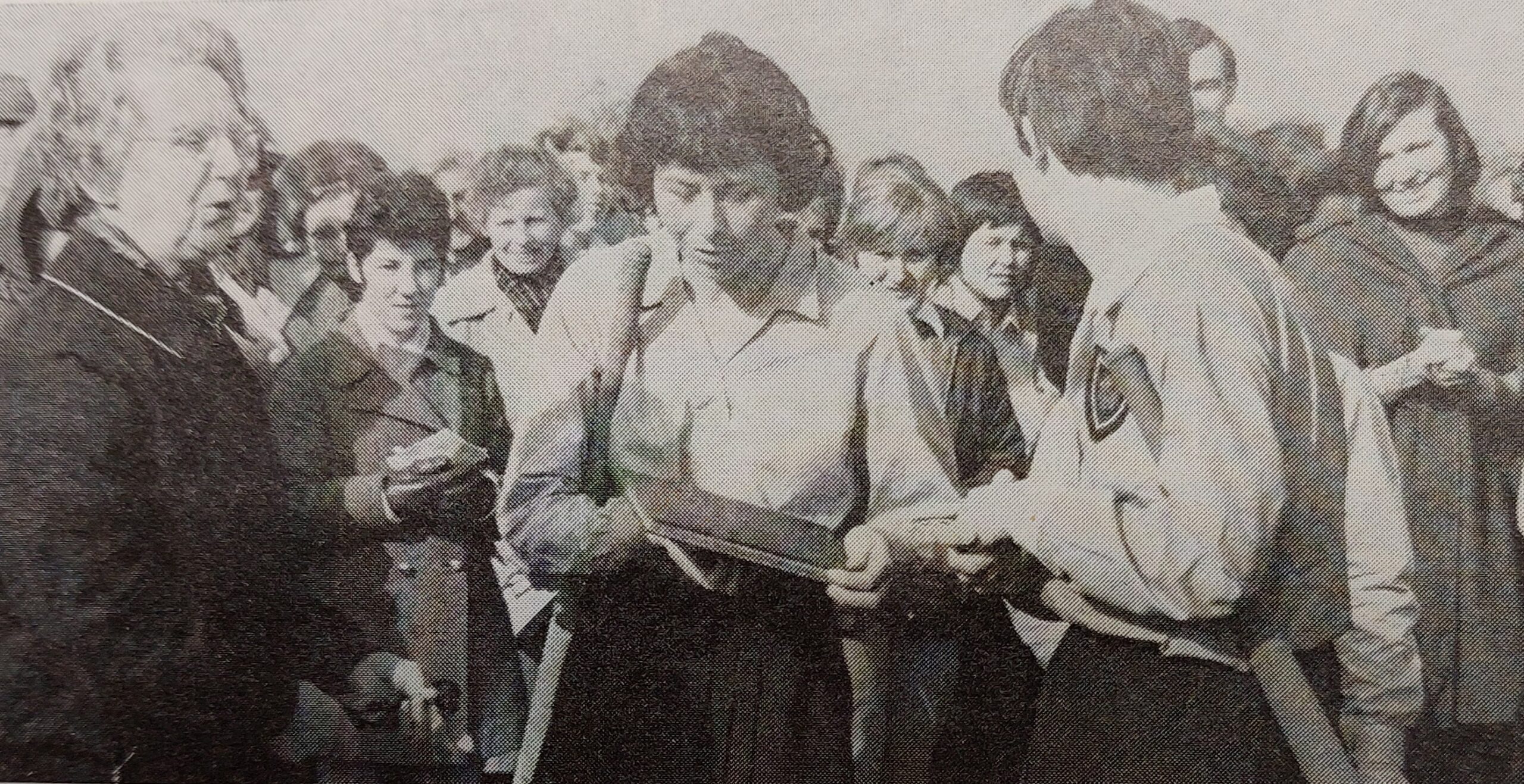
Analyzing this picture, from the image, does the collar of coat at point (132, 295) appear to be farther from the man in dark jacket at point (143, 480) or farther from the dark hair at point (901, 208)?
the dark hair at point (901, 208)

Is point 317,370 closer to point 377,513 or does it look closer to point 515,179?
point 377,513

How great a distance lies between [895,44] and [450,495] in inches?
73.8

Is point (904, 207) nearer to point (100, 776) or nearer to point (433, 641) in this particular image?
point (433, 641)

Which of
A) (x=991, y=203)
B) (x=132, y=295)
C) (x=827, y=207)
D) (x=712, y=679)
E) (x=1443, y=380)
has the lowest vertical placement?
(x=712, y=679)

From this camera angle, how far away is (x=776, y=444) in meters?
3.35

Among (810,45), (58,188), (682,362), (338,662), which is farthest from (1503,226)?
(58,188)

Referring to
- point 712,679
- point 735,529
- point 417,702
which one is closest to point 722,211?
point 735,529

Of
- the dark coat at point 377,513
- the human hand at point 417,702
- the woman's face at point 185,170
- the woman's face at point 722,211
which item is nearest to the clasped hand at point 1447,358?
the woman's face at point 722,211

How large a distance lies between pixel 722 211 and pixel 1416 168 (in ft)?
6.54

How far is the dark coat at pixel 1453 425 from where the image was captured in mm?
3297

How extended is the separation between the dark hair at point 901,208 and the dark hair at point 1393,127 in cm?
115

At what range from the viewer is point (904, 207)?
335 cm

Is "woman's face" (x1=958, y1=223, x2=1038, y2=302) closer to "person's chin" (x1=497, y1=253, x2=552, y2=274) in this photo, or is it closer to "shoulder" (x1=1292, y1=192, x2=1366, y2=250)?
"shoulder" (x1=1292, y1=192, x2=1366, y2=250)

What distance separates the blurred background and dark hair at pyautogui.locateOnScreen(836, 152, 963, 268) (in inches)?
2.0
